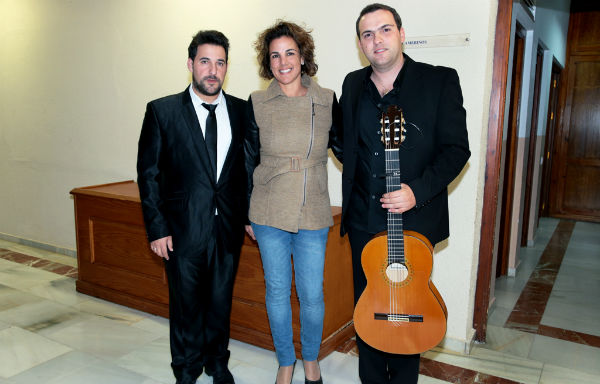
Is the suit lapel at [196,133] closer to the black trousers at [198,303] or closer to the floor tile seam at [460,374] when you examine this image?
the black trousers at [198,303]

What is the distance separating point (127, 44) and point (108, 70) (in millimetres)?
322

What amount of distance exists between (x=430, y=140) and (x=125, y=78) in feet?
9.98

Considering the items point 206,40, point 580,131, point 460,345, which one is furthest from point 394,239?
point 580,131

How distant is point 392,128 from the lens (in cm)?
169

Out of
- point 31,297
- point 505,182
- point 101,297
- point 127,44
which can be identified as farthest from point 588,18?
point 31,297

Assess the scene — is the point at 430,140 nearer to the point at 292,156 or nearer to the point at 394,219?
the point at 394,219

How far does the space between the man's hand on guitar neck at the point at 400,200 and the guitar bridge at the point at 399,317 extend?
0.39 meters

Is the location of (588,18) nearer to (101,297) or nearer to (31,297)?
(101,297)

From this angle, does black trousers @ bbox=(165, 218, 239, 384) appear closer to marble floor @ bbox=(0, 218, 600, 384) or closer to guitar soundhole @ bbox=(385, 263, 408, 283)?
marble floor @ bbox=(0, 218, 600, 384)

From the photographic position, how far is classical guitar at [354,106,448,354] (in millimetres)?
1694

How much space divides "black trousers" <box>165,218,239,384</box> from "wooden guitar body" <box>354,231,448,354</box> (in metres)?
0.74

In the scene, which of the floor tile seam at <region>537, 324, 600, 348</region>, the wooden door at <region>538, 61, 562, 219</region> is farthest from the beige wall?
the wooden door at <region>538, 61, 562, 219</region>

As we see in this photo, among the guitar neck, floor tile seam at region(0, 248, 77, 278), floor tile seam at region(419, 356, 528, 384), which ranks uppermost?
the guitar neck

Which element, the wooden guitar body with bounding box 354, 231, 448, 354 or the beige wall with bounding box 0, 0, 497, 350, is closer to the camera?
the wooden guitar body with bounding box 354, 231, 448, 354
